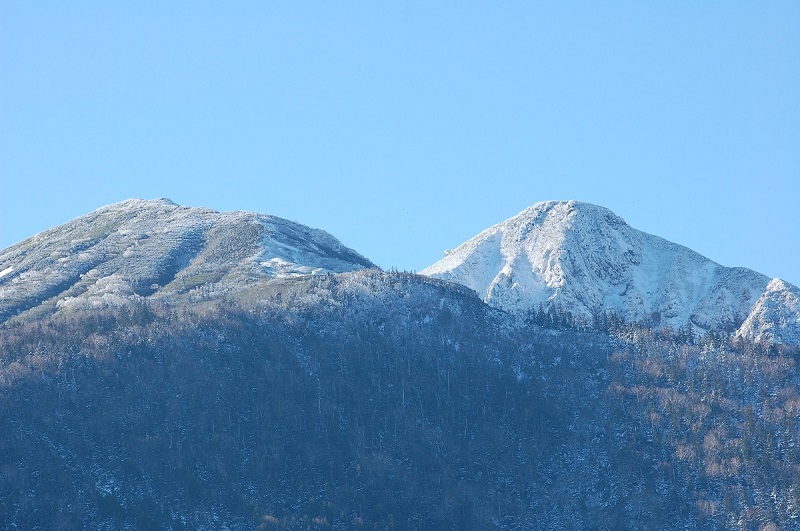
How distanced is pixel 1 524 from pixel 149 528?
69.2 feet

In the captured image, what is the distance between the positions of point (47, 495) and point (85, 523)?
777 centimetres

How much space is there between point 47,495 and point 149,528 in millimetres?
15683

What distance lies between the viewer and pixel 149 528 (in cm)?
19975

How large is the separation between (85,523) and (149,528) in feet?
30.3

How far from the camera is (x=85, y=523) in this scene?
197 meters

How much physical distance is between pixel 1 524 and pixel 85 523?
11967 millimetres

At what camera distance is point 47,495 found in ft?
656

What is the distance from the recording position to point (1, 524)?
191 meters

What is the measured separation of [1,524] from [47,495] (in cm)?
1012
